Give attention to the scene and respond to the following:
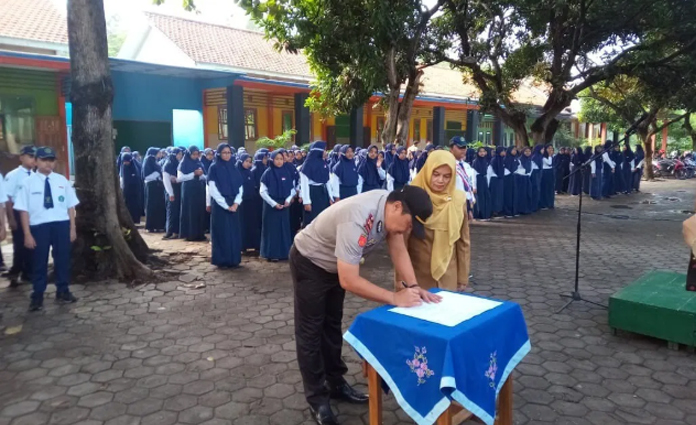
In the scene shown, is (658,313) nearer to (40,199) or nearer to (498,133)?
(40,199)

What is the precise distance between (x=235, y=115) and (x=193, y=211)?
23.6ft

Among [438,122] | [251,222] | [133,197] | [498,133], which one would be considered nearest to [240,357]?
[251,222]

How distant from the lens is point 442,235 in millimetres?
3787

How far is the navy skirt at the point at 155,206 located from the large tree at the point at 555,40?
23.8ft

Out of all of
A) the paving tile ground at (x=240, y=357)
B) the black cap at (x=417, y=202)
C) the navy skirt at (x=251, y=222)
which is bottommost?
the paving tile ground at (x=240, y=357)

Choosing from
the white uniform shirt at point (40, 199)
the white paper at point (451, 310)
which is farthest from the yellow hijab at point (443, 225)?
the white uniform shirt at point (40, 199)

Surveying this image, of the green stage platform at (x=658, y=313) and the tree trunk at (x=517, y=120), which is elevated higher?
the tree trunk at (x=517, y=120)

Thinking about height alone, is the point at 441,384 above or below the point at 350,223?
below

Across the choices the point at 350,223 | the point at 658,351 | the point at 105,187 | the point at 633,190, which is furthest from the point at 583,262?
the point at 633,190

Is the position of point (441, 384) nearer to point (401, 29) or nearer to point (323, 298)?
point (323, 298)

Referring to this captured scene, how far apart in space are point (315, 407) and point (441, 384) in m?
1.18

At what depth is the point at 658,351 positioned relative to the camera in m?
4.46

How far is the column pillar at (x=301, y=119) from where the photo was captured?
18081 mm

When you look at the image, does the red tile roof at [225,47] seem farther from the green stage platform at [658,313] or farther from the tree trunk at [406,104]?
the green stage platform at [658,313]
